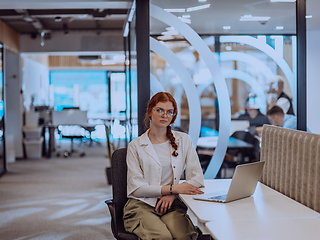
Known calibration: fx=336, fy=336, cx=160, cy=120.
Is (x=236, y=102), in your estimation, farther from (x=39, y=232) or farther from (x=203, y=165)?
(x=39, y=232)

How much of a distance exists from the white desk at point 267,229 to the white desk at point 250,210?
1.3 inches

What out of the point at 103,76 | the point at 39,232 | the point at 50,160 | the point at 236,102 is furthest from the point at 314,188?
the point at 103,76

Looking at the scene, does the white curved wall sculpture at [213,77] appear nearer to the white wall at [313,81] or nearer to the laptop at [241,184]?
the white wall at [313,81]

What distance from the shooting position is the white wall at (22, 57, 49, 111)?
9031 mm

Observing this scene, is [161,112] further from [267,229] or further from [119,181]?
[267,229]

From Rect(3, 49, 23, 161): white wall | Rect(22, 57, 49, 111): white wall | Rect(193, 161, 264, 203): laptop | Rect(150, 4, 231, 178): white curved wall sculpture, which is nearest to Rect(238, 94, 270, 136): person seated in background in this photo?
Rect(150, 4, 231, 178): white curved wall sculpture

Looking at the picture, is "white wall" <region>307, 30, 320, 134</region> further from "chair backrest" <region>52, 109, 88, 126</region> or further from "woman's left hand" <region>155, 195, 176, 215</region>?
"chair backrest" <region>52, 109, 88, 126</region>

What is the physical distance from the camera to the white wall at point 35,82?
9.03 metres

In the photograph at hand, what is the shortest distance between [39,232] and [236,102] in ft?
7.97

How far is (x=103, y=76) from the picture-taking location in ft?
44.0

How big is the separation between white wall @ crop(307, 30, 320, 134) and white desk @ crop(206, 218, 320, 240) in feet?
7.02

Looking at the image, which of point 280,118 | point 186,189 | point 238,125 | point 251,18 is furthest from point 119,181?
point 251,18

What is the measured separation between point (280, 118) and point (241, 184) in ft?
5.95

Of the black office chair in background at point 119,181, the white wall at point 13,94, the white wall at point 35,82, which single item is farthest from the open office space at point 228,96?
the white wall at point 35,82
